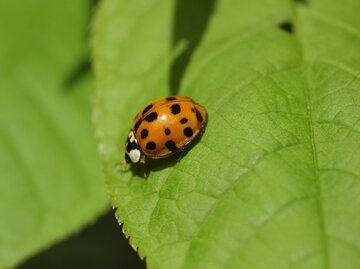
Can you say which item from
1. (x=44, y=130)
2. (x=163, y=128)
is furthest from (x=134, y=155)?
(x=44, y=130)

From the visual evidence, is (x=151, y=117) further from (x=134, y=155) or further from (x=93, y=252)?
(x=93, y=252)

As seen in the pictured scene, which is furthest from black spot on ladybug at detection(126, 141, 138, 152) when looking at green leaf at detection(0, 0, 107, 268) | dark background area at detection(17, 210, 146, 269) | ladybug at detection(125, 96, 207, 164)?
dark background area at detection(17, 210, 146, 269)

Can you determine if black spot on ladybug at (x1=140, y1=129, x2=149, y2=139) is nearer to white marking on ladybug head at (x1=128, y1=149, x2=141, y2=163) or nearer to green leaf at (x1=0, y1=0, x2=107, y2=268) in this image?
white marking on ladybug head at (x1=128, y1=149, x2=141, y2=163)

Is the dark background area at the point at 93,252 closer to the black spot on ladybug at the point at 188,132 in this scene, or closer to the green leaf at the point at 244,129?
the green leaf at the point at 244,129

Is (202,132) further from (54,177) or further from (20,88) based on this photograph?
(20,88)

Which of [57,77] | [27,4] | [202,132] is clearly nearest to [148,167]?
[202,132]

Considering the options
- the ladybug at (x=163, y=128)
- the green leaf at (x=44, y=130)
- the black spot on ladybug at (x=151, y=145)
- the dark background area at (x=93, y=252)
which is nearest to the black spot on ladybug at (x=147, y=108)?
the ladybug at (x=163, y=128)
